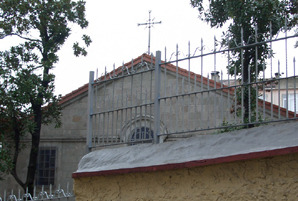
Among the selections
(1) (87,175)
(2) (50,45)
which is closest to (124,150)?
(1) (87,175)

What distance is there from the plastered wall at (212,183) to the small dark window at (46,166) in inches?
386

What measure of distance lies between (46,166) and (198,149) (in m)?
11.3

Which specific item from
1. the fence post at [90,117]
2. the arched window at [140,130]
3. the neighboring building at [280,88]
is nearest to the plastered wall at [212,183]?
the arched window at [140,130]

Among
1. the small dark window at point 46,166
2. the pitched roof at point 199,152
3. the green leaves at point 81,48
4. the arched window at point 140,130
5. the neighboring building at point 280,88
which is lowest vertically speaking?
the small dark window at point 46,166

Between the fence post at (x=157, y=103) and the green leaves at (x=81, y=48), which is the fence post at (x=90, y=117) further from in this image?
the green leaves at (x=81, y=48)

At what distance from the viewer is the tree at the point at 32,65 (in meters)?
12.5

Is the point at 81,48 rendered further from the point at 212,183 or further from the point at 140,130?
the point at 212,183

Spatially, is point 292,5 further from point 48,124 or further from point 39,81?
point 48,124

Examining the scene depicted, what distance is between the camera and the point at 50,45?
43.6 feet

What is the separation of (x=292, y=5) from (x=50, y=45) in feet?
23.3

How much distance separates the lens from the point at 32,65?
42.7 feet

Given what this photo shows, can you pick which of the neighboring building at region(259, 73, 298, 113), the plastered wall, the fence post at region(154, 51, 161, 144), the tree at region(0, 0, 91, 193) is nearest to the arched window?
the fence post at region(154, 51, 161, 144)

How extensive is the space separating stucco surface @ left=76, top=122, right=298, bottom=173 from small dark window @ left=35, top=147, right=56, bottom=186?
31.1ft

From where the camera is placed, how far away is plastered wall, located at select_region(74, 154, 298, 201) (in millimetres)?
3770
